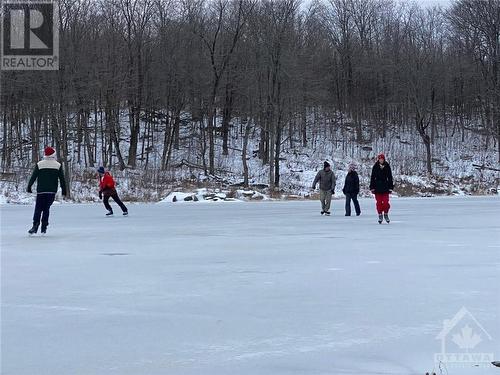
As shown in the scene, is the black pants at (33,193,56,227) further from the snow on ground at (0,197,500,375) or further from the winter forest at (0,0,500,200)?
the winter forest at (0,0,500,200)

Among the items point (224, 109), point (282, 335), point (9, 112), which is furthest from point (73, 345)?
point (224, 109)

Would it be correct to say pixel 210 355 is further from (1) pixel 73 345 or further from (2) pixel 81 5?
(2) pixel 81 5

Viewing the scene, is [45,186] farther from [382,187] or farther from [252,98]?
[252,98]

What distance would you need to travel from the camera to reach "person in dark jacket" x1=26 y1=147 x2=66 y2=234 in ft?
42.2

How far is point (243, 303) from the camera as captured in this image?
20.1ft

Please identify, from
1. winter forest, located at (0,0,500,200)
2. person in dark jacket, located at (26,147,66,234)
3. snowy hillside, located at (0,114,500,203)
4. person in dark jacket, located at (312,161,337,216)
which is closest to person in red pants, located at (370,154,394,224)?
person in dark jacket, located at (312,161,337,216)

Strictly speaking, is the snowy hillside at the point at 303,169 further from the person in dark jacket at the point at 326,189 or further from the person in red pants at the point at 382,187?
the person in red pants at the point at 382,187

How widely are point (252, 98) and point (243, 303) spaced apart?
125 ft

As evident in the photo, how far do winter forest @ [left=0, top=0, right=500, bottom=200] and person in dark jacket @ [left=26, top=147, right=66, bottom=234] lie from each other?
17.2 m

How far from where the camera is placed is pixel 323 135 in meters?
52.5

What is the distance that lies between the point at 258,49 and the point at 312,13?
1358 cm

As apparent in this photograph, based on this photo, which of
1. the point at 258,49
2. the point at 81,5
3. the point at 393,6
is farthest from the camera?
the point at 393,6

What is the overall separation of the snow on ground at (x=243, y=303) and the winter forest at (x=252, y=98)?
20488 mm

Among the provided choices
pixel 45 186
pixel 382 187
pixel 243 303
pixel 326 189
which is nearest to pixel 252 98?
pixel 326 189
